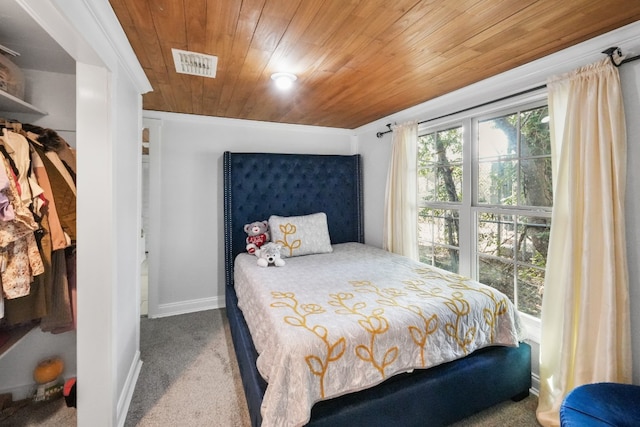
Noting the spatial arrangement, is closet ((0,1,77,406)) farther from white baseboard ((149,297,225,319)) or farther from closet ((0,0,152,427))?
white baseboard ((149,297,225,319))

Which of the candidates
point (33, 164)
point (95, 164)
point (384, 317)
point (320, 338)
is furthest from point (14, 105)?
point (384, 317)

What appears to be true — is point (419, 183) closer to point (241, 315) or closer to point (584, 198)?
point (584, 198)

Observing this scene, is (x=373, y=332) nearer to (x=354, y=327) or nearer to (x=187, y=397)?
(x=354, y=327)

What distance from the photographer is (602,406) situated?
1218mm

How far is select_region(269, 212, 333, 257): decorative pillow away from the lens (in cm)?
301

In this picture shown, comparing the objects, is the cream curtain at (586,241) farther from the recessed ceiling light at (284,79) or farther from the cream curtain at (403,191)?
the recessed ceiling light at (284,79)

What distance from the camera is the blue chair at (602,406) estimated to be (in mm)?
1161

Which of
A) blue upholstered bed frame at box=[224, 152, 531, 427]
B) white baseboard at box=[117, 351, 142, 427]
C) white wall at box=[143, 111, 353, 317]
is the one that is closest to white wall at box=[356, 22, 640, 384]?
blue upholstered bed frame at box=[224, 152, 531, 427]

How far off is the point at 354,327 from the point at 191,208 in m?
2.47

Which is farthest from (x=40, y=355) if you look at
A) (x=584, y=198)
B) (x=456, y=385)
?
(x=584, y=198)

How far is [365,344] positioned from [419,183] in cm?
201

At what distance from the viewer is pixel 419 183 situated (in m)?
3.03

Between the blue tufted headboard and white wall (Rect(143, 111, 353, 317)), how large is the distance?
251 mm

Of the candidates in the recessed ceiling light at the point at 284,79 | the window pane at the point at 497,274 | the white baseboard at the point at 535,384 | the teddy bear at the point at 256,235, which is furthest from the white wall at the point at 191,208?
the white baseboard at the point at 535,384
